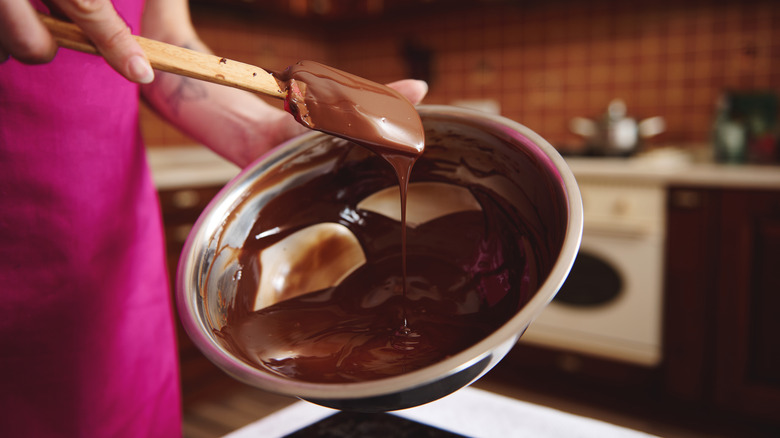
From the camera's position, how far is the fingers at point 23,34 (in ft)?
1.11

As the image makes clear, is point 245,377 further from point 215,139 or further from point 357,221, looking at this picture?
point 215,139

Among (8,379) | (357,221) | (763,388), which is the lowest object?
(763,388)

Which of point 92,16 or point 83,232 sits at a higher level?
point 92,16

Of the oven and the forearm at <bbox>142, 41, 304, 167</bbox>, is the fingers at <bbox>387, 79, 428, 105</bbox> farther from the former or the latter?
the oven

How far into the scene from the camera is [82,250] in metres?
0.58

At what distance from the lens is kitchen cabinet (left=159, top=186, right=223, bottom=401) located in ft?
5.78

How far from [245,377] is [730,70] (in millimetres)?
2209

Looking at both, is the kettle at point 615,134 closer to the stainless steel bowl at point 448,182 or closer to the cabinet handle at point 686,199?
the cabinet handle at point 686,199

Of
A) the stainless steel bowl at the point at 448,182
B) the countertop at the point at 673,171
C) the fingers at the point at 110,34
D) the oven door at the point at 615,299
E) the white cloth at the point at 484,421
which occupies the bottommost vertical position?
the oven door at the point at 615,299

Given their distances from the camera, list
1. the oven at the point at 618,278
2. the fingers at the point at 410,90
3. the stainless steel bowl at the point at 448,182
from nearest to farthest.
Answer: the stainless steel bowl at the point at 448,182 < the fingers at the point at 410,90 < the oven at the point at 618,278

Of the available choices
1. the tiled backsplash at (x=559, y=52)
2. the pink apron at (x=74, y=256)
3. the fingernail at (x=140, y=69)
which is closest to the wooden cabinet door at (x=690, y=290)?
the tiled backsplash at (x=559, y=52)

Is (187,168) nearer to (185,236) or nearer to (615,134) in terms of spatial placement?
(185,236)

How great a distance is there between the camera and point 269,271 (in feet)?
1.84

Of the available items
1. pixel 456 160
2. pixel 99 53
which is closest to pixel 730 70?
pixel 456 160
